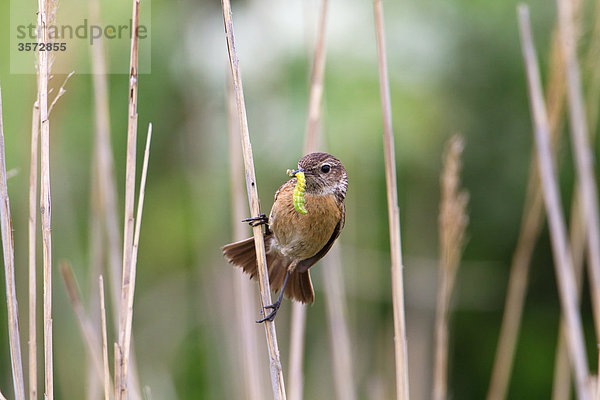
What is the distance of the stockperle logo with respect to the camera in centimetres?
276

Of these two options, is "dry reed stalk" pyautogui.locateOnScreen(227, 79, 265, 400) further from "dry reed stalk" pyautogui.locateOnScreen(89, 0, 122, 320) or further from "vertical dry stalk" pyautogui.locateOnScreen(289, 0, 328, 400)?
"dry reed stalk" pyautogui.locateOnScreen(89, 0, 122, 320)

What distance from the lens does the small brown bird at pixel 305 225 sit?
7.34ft

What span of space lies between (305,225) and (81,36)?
1.39m

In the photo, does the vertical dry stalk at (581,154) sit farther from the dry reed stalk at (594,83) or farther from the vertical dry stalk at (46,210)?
the vertical dry stalk at (46,210)

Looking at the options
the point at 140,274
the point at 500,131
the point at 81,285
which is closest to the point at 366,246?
the point at 500,131

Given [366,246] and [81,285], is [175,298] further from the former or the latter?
[366,246]

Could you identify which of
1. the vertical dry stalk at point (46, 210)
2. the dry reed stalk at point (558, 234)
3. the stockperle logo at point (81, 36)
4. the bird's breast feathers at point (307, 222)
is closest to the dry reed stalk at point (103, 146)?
the stockperle logo at point (81, 36)

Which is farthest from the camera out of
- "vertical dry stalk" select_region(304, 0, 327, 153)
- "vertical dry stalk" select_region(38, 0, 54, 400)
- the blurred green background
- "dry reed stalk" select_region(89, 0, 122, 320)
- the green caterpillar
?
the blurred green background

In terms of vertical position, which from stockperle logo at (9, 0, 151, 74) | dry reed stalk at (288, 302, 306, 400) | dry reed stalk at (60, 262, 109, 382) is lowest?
dry reed stalk at (288, 302, 306, 400)

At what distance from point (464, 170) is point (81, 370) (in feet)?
7.49

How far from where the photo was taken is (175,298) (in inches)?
138

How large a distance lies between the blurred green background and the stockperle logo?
0.12 metres

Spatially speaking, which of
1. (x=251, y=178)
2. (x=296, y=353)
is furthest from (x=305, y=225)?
(x=251, y=178)

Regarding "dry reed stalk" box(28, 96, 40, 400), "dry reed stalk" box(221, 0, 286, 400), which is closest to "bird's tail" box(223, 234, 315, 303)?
"dry reed stalk" box(221, 0, 286, 400)
